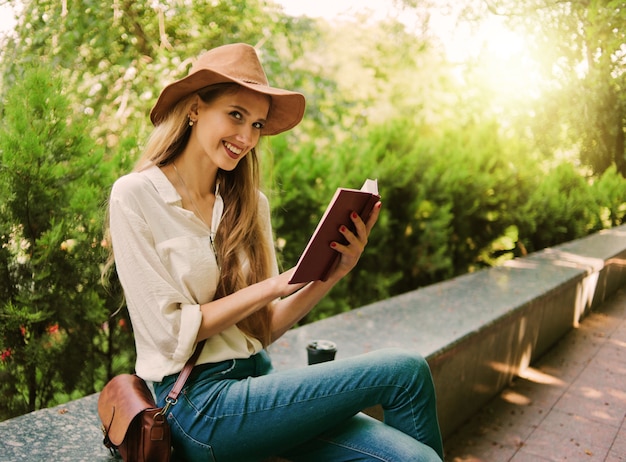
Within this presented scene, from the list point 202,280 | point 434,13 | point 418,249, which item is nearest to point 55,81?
point 202,280

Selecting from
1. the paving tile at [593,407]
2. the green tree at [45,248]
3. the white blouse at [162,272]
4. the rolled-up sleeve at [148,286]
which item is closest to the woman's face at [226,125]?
the white blouse at [162,272]

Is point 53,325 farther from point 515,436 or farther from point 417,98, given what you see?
point 417,98

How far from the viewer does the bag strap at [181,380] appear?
1.63 m

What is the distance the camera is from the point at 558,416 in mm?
3596

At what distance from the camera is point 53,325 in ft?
8.26

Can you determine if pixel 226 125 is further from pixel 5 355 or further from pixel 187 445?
pixel 5 355

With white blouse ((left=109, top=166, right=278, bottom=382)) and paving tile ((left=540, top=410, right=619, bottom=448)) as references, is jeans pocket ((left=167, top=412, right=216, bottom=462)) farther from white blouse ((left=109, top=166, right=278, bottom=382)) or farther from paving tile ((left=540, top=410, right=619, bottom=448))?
paving tile ((left=540, top=410, right=619, bottom=448))

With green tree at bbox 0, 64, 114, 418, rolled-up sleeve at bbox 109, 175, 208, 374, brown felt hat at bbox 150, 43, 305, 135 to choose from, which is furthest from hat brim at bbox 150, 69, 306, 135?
green tree at bbox 0, 64, 114, 418

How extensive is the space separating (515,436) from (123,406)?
8.42 ft

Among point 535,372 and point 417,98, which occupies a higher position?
point 417,98

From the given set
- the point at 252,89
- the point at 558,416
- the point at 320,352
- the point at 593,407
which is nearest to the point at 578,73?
the point at 593,407

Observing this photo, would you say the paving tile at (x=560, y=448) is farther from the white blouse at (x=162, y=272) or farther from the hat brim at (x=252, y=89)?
the hat brim at (x=252, y=89)

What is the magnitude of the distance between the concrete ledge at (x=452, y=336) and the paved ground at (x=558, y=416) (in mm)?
111

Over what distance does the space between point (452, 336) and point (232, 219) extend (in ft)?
5.40
